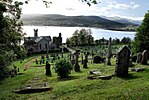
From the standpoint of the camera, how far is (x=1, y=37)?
2191 centimetres

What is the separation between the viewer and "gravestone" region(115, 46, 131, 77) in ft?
59.5

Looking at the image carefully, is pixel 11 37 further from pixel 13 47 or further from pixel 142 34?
pixel 142 34

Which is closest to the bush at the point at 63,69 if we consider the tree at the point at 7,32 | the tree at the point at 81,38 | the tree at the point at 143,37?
the tree at the point at 7,32

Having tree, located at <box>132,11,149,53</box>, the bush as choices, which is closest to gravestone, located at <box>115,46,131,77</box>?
the bush

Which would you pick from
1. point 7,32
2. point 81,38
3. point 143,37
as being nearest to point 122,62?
point 7,32

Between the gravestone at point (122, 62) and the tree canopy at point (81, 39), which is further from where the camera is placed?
the tree canopy at point (81, 39)

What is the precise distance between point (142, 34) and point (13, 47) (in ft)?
74.1

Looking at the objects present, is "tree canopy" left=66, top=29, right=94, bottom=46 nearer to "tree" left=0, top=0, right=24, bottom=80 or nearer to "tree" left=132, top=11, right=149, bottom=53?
"tree" left=132, top=11, right=149, bottom=53

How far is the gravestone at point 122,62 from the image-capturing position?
18.1 metres

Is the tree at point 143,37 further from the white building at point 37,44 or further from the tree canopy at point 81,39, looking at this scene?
the tree canopy at point 81,39

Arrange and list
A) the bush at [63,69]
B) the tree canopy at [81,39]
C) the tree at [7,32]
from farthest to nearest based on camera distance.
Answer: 1. the tree canopy at [81,39]
2. the bush at [63,69]
3. the tree at [7,32]

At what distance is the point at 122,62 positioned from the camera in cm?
1844

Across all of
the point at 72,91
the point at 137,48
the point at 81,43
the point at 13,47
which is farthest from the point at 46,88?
the point at 81,43

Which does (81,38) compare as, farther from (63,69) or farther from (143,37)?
(63,69)
